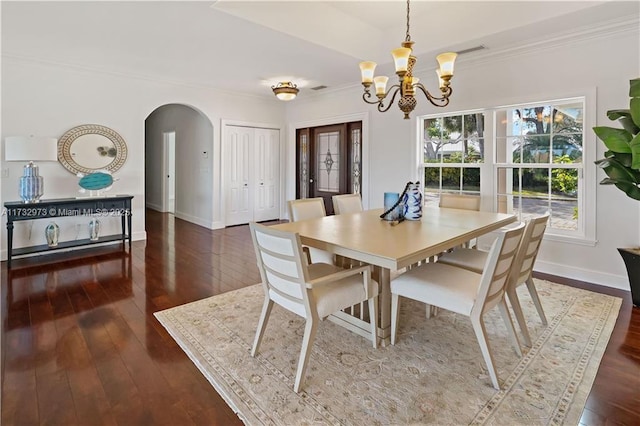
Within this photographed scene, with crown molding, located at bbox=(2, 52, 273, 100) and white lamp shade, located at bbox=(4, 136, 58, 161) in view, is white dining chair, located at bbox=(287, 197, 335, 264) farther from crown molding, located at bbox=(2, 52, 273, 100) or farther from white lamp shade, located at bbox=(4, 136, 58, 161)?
crown molding, located at bbox=(2, 52, 273, 100)

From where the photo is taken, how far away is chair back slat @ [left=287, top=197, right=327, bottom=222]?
10.6ft

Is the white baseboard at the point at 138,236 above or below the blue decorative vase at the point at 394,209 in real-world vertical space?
below

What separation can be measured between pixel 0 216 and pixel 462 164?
235 inches

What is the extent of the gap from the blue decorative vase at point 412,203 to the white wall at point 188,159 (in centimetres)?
447

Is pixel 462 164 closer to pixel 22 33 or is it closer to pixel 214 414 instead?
pixel 214 414

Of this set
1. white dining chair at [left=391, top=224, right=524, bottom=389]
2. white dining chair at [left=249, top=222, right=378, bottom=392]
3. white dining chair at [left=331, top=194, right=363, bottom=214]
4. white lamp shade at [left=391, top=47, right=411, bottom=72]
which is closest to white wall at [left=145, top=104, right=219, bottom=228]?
white dining chair at [left=331, top=194, right=363, bottom=214]

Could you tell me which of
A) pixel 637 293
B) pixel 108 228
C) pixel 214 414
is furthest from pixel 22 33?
pixel 637 293

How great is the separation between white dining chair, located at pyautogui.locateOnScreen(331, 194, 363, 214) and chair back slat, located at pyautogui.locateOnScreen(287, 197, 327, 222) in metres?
0.27

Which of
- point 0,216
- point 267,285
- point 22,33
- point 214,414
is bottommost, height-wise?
point 214,414

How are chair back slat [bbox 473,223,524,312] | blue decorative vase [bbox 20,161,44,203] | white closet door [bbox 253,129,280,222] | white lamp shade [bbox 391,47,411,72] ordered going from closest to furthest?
1. chair back slat [bbox 473,223,524,312]
2. white lamp shade [bbox 391,47,411,72]
3. blue decorative vase [bbox 20,161,44,203]
4. white closet door [bbox 253,129,280,222]

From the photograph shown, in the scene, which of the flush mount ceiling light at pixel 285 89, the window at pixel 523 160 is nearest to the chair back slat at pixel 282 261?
the window at pixel 523 160

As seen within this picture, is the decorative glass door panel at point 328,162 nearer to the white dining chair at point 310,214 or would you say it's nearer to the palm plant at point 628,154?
the white dining chair at point 310,214

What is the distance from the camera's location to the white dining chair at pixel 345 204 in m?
3.67

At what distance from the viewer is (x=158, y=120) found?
8570mm
